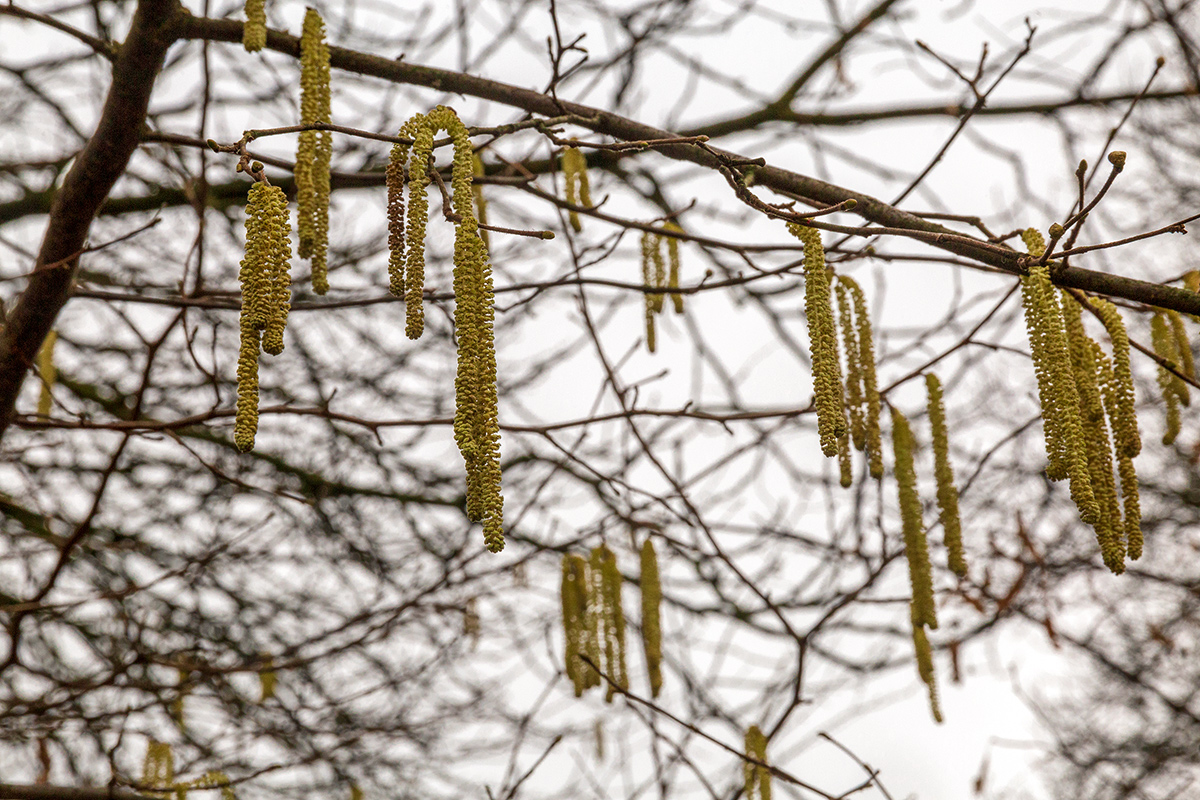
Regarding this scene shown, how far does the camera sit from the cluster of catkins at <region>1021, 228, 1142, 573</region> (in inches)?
61.9

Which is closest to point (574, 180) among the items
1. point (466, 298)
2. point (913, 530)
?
point (913, 530)

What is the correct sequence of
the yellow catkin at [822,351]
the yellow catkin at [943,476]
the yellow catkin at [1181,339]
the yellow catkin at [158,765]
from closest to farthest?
the yellow catkin at [822,351] < the yellow catkin at [943,476] < the yellow catkin at [1181,339] < the yellow catkin at [158,765]

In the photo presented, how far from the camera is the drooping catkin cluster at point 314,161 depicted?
174cm

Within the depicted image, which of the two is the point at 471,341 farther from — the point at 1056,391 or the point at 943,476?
the point at 943,476

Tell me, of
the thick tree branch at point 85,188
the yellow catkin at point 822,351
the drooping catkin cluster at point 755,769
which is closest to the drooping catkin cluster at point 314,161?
the thick tree branch at point 85,188

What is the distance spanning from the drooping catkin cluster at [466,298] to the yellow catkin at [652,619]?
4.46 feet

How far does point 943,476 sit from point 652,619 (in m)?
0.88

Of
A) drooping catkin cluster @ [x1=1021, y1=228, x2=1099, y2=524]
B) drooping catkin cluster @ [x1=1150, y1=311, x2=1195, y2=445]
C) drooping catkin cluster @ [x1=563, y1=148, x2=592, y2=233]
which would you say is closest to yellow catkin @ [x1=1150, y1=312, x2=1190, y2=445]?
drooping catkin cluster @ [x1=1150, y1=311, x2=1195, y2=445]

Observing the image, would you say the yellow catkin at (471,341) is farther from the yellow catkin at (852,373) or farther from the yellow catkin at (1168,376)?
the yellow catkin at (1168,376)

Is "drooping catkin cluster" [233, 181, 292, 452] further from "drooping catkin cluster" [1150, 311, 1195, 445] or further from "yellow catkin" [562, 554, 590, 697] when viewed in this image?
"drooping catkin cluster" [1150, 311, 1195, 445]

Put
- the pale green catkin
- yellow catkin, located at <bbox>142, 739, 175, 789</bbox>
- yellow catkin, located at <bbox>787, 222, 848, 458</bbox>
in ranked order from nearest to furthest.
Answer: yellow catkin, located at <bbox>787, 222, 848, 458</bbox> → the pale green catkin → yellow catkin, located at <bbox>142, 739, 175, 789</bbox>

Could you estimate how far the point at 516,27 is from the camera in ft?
14.2

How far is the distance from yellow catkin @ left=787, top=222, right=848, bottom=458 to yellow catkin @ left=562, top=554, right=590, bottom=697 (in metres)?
1.38

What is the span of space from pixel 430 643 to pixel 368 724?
0.48m
